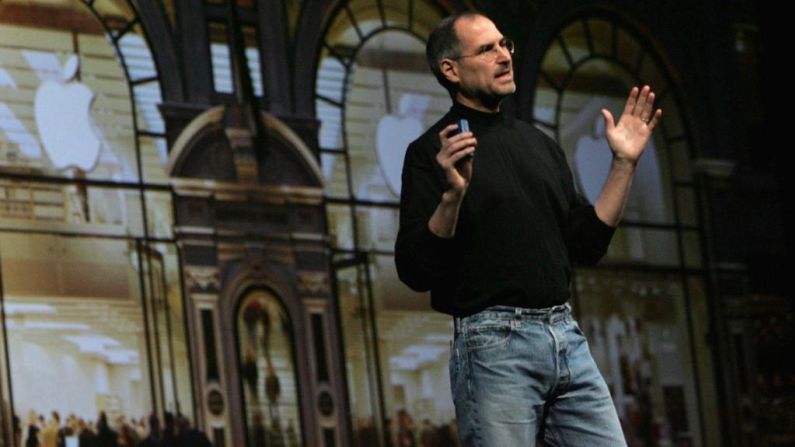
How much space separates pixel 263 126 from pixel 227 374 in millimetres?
888

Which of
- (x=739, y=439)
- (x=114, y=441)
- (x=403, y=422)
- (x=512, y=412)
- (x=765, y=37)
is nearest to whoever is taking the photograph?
(x=512, y=412)

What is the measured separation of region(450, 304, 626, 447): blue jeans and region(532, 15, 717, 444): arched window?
3.91 meters

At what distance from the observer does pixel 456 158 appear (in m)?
2.53

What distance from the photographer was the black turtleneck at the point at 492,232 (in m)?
2.69

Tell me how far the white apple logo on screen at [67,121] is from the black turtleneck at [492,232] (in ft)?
8.24

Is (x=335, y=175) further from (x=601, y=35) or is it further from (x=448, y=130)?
(x=448, y=130)

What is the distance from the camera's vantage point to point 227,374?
17.7ft

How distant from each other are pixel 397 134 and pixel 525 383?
11.3ft

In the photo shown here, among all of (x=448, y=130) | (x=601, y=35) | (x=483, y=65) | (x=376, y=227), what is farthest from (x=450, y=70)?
(x=601, y=35)

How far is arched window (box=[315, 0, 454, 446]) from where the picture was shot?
5777mm

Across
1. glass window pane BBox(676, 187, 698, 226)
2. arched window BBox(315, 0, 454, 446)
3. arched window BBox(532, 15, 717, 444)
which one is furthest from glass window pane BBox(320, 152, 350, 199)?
glass window pane BBox(676, 187, 698, 226)

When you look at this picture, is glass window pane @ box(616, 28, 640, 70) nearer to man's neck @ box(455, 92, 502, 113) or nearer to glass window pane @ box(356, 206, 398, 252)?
glass window pane @ box(356, 206, 398, 252)

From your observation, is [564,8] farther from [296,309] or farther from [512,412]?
[512,412]

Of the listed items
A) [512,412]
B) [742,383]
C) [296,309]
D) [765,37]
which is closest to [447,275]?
[512,412]
